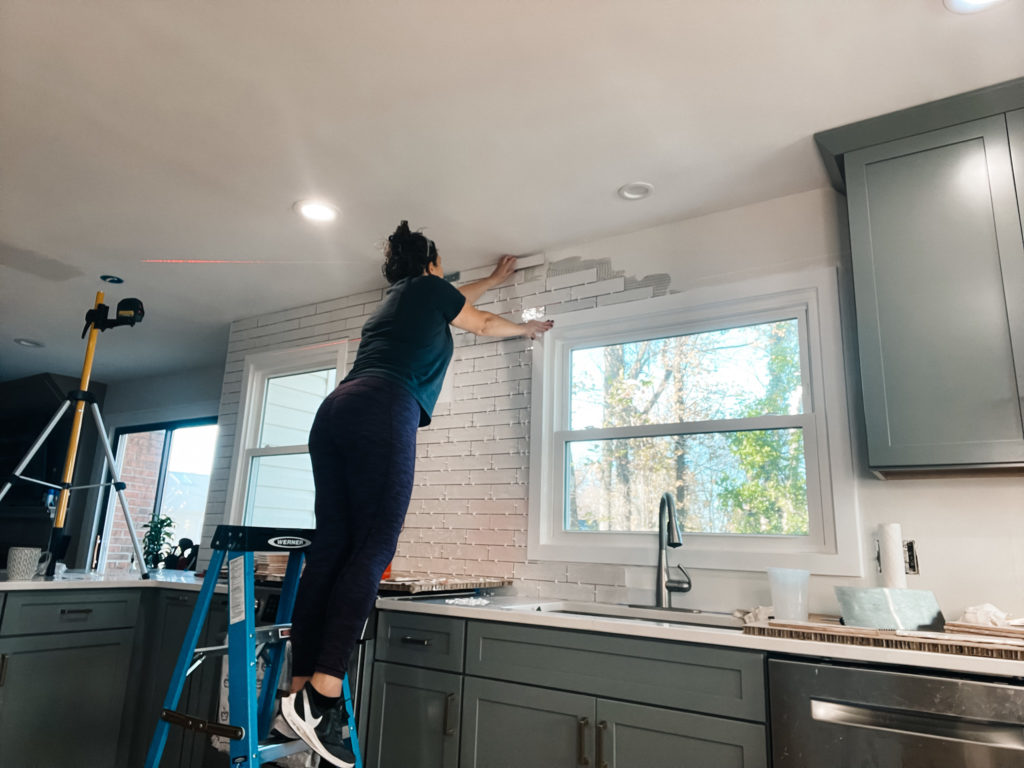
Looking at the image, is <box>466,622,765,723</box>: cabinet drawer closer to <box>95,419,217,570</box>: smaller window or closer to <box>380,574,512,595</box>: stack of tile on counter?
<box>380,574,512,595</box>: stack of tile on counter

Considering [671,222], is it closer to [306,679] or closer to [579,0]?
[579,0]

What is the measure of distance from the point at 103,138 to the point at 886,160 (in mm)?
2663

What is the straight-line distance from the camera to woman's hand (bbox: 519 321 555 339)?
9.55 feet

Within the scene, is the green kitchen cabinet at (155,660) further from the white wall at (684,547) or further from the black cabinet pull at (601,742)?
the black cabinet pull at (601,742)

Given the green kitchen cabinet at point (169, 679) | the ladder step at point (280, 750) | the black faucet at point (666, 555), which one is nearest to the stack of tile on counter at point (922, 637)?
the black faucet at point (666, 555)

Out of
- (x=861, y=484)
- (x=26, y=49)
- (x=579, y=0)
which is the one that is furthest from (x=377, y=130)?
(x=861, y=484)

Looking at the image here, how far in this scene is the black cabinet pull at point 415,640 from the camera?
2.16m

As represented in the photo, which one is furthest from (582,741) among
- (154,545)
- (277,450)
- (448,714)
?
(154,545)

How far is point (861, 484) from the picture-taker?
7.17ft

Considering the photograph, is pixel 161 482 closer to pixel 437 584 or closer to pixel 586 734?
pixel 437 584

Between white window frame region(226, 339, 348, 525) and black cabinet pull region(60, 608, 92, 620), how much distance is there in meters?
1.05

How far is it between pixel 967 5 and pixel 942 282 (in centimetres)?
72

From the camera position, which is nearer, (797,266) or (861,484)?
(861,484)

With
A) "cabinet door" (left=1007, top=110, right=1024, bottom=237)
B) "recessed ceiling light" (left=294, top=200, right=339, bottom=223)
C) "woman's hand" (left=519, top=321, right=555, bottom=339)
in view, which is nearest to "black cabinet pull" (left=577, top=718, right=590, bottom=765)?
"woman's hand" (left=519, top=321, right=555, bottom=339)
